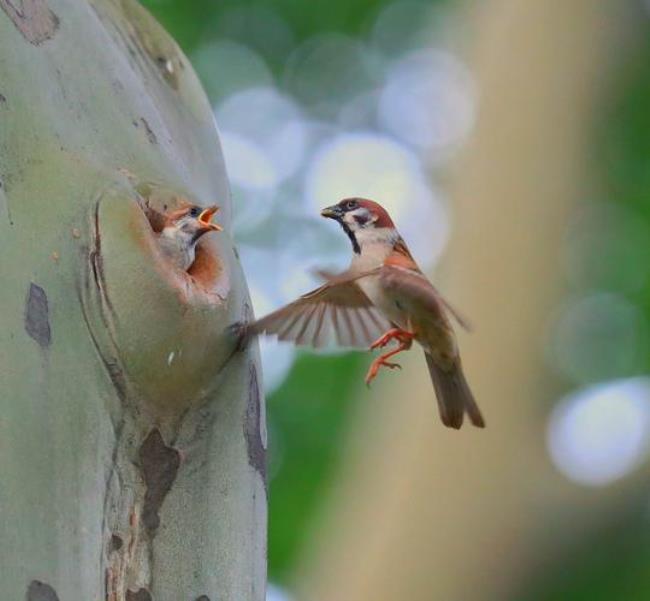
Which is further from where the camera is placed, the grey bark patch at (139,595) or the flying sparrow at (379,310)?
the flying sparrow at (379,310)

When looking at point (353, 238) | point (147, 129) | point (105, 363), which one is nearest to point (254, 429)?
point (105, 363)

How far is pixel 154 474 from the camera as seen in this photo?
167 centimetres

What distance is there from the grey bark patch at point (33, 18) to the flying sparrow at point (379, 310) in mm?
565

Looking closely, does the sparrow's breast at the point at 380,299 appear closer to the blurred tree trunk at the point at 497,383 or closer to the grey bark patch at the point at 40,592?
the grey bark patch at the point at 40,592

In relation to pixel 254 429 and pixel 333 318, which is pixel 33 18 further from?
pixel 333 318

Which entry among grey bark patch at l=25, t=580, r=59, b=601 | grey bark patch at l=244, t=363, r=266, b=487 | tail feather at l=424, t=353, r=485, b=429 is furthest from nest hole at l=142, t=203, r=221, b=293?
tail feather at l=424, t=353, r=485, b=429

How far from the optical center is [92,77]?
6.01ft

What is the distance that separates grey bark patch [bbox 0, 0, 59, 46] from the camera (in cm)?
176

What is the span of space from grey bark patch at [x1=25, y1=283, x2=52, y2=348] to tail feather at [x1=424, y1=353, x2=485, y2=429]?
3.34 feet

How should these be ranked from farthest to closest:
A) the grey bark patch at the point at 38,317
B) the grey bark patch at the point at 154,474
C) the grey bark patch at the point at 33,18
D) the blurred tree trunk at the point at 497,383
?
the blurred tree trunk at the point at 497,383 < the grey bark patch at the point at 33,18 < the grey bark patch at the point at 154,474 < the grey bark patch at the point at 38,317

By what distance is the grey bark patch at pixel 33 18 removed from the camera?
1.76m

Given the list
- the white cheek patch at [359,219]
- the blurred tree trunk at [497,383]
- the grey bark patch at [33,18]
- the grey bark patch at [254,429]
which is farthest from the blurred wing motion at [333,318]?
the blurred tree trunk at [497,383]

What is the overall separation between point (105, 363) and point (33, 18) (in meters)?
0.49

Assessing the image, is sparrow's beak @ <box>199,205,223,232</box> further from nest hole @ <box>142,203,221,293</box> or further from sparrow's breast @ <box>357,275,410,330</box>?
sparrow's breast @ <box>357,275,410,330</box>
